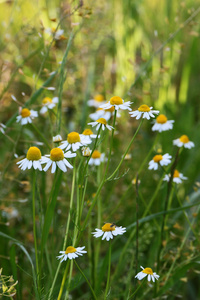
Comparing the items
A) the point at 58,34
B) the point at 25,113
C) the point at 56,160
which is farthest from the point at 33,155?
the point at 58,34

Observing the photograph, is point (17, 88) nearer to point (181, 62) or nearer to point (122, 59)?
point (122, 59)

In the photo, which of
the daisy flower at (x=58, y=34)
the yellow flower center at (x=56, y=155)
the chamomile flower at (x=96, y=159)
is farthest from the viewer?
the chamomile flower at (x=96, y=159)

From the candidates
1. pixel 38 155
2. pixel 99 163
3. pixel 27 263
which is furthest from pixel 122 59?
pixel 38 155

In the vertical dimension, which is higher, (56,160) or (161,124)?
(161,124)

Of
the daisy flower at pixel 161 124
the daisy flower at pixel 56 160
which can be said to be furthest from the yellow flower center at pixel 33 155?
the daisy flower at pixel 161 124

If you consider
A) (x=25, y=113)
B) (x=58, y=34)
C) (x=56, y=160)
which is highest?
(x=58, y=34)

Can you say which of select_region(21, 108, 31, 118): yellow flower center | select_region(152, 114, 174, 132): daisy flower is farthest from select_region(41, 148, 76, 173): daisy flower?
select_region(152, 114, 174, 132): daisy flower

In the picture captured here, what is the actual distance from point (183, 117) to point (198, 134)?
0.15m

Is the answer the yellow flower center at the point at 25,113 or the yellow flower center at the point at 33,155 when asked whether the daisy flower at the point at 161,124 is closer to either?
the yellow flower center at the point at 25,113

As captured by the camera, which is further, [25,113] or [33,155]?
[25,113]

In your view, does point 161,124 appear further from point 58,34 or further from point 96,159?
point 58,34

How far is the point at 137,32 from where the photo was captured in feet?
7.18

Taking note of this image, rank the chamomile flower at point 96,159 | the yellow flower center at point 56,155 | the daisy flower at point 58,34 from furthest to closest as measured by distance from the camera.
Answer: the chamomile flower at point 96,159 → the daisy flower at point 58,34 → the yellow flower center at point 56,155

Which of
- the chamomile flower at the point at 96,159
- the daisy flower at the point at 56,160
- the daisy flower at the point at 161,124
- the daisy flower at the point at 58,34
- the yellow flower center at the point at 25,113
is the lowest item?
the daisy flower at the point at 56,160
